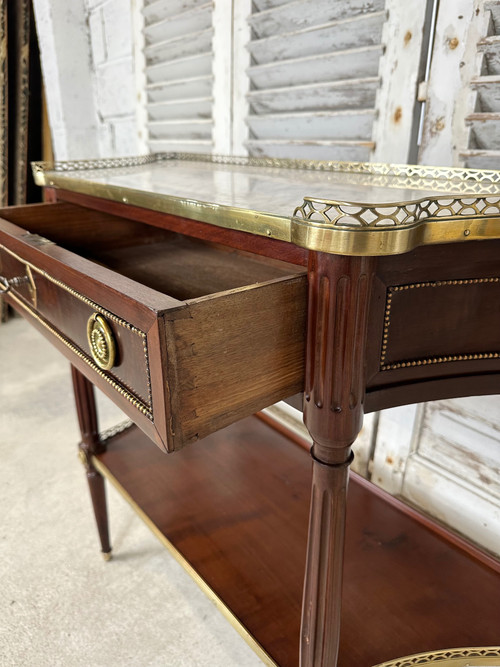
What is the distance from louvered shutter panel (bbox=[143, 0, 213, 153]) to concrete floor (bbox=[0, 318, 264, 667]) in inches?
41.8

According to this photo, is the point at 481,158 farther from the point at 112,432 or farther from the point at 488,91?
the point at 112,432

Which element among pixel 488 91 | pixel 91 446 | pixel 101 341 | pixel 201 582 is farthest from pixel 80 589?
pixel 488 91

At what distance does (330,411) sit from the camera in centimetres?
49

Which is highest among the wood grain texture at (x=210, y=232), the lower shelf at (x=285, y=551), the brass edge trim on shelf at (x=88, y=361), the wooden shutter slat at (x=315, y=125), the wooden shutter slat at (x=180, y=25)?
the wooden shutter slat at (x=180, y=25)

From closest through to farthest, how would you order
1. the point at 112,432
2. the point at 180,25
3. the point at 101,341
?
the point at 101,341
the point at 112,432
the point at 180,25

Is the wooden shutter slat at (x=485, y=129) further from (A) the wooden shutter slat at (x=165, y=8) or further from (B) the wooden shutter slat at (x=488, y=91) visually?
(A) the wooden shutter slat at (x=165, y=8)

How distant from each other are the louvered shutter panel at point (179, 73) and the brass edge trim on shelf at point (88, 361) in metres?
0.90

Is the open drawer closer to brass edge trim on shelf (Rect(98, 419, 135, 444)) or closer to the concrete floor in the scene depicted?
brass edge trim on shelf (Rect(98, 419, 135, 444))

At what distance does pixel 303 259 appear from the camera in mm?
491

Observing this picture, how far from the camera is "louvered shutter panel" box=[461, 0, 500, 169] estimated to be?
30.7 inches

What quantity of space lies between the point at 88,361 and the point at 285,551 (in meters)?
0.55

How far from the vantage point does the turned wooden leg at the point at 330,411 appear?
1.46 ft

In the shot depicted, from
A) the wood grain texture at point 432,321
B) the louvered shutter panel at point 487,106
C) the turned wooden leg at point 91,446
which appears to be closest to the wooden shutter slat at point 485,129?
the louvered shutter panel at point 487,106

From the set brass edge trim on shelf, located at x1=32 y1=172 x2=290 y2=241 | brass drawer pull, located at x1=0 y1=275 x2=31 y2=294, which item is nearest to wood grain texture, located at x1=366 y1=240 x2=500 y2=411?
brass edge trim on shelf, located at x1=32 y1=172 x2=290 y2=241
